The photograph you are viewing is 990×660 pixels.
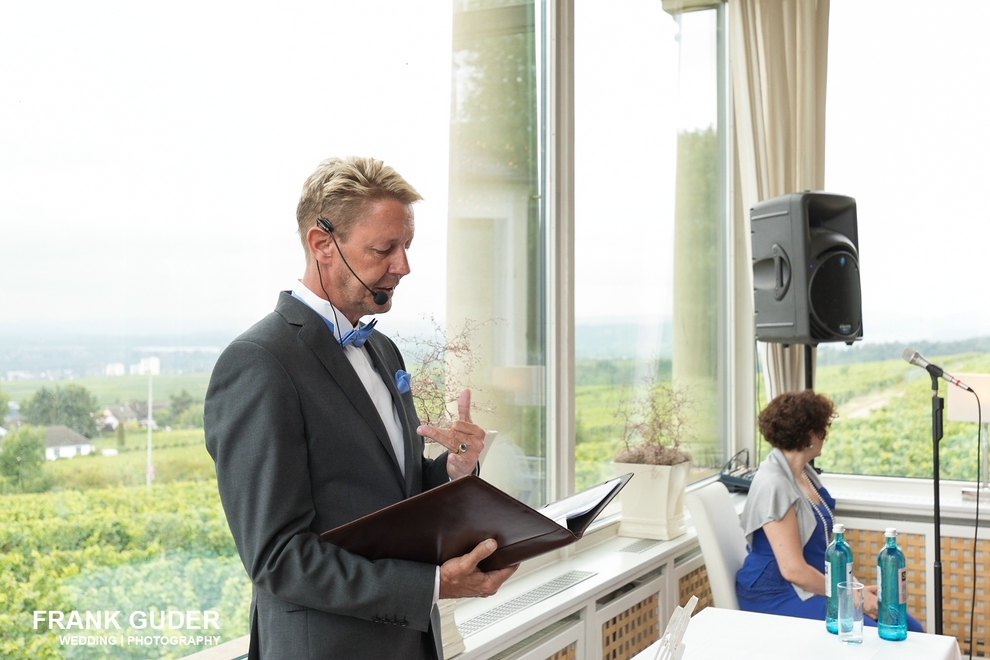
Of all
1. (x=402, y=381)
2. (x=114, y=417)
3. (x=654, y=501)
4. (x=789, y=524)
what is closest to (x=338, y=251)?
(x=402, y=381)

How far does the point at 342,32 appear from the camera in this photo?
241 cm

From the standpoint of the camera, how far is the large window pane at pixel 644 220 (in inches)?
138

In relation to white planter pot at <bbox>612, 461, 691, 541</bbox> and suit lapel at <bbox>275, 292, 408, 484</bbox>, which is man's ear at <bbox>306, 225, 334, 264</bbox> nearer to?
→ suit lapel at <bbox>275, 292, 408, 484</bbox>

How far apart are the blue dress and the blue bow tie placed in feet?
6.69

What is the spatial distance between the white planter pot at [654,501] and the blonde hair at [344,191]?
212 cm

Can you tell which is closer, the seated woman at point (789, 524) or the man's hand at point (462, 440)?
the man's hand at point (462, 440)

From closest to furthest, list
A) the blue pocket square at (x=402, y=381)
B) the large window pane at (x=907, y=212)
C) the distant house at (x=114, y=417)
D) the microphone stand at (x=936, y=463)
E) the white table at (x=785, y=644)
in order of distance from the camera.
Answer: the blue pocket square at (x=402, y=381), the distant house at (x=114, y=417), the white table at (x=785, y=644), the microphone stand at (x=936, y=463), the large window pane at (x=907, y=212)

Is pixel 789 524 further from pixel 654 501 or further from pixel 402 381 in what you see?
pixel 402 381

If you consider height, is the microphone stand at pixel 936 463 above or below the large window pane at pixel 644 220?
below

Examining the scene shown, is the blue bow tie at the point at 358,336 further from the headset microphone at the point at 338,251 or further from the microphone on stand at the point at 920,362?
the microphone on stand at the point at 920,362

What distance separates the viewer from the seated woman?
3.05 metres

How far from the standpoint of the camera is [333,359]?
1.48 metres

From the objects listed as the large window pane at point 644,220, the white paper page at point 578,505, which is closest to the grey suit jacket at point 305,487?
the white paper page at point 578,505

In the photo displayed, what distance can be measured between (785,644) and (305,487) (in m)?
1.47
